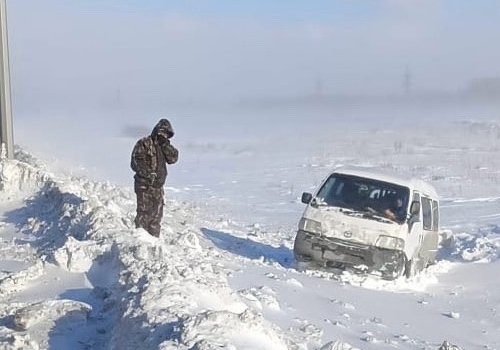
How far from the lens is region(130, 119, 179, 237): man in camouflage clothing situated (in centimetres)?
1141

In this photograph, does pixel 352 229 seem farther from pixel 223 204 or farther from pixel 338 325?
pixel 223 204

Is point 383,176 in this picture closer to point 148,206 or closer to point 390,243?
point 390,243

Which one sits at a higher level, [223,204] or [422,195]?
[422,195]

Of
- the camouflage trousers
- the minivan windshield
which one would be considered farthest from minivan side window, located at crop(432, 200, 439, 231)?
the camouflage trousers

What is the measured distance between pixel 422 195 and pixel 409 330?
478 centimetres

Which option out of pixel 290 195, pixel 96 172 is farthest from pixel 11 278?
pixel 96 172

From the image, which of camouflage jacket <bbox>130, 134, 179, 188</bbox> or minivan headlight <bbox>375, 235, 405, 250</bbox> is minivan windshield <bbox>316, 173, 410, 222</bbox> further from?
camouflage jacket <bbox>130, 134, 179, 188</bbox>

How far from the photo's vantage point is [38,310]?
23.0 feet

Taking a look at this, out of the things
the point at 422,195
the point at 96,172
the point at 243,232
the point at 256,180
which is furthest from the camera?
the point at 256,180

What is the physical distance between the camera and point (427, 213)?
1406cm

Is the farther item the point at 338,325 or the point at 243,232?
the point at 243,232

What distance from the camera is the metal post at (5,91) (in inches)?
657

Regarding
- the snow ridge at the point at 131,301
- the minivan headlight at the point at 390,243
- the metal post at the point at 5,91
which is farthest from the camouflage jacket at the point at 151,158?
the metal post at the point at 5,91

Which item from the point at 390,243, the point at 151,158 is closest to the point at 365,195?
the point at 390,243
